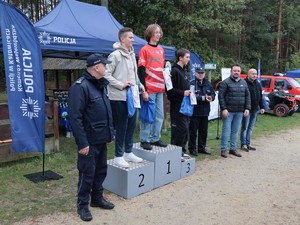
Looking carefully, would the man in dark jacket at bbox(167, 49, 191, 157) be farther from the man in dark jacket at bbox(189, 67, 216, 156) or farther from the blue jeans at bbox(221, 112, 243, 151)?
the blue jeans at bbox(221, 112, 243, 151)

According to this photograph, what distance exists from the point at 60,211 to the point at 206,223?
1.76m

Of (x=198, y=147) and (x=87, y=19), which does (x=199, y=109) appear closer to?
(x=198, y=147)

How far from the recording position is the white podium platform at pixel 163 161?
4.81 m

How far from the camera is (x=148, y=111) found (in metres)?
4.64

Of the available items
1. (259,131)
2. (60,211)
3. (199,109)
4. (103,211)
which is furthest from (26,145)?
(259,131)

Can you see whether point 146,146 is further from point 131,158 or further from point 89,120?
point 89,120

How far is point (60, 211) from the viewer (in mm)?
3908

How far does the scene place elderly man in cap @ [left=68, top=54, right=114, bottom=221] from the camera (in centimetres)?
341

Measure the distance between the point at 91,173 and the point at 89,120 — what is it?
0.61 metres

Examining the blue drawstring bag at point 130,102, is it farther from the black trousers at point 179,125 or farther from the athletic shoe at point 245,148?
the athletic shoe at point 245,148

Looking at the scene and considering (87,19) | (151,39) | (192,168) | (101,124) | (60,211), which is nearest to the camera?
(101,124)

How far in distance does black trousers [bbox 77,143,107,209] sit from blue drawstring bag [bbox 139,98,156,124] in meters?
1.04

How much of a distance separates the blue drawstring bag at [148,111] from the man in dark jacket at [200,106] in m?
2.12

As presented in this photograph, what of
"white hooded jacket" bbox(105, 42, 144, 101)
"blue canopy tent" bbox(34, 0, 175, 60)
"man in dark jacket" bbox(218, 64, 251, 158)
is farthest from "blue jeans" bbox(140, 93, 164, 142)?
"blue canopy tent" bbox(34, 0, 175, 60)
